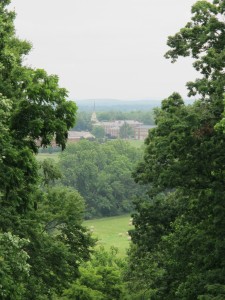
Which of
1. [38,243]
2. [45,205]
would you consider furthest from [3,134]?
[45,205]

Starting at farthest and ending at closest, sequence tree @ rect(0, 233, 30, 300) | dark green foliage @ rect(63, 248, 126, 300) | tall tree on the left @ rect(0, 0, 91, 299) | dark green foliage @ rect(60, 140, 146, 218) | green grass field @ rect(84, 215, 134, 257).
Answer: dark green foliage @ rect(60, 140, 146, 218) → green grass field @ rect(84, 215, 134, 257) → dark green foliage @ rect(63, 248, 126, 300) → tall tree on the left @ rect(0, 0, 91, 299) → tree @ rect(0, 233, 30, 300)

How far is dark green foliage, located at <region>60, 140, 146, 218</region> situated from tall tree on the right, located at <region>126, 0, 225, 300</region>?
82642mm

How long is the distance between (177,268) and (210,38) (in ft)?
24.8

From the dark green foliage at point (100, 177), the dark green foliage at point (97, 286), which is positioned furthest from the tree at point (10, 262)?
the dark green foliage at point (100, 177)

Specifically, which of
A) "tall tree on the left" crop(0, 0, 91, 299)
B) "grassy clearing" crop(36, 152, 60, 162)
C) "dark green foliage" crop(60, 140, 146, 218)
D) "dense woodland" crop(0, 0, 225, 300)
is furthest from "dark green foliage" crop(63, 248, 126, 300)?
"grassy clearing" crop(36, 152, 60, 162)

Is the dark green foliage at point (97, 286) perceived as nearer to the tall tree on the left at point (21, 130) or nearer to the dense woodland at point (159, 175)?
the dense woodland at point (159, 175)

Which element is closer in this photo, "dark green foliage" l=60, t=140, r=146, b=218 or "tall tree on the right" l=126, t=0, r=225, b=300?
"tall tree on the right" l=126, t=0, r=225, b=300

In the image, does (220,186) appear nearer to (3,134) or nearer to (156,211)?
(156,211)

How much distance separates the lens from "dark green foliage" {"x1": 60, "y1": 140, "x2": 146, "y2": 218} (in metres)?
108

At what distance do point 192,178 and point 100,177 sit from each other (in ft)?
309

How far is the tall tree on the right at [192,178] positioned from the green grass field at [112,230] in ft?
170

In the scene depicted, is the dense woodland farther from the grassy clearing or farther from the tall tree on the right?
the grassy clearing

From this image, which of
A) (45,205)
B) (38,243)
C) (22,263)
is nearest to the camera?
(22,263)

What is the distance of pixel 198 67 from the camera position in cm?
1836
